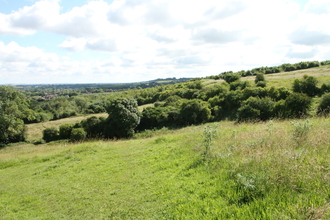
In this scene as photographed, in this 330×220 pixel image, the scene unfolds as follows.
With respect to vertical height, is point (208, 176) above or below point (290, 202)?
below

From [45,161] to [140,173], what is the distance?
949cm

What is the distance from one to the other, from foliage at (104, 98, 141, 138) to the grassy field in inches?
963

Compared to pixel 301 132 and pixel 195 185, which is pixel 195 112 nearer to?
pixel 301 132

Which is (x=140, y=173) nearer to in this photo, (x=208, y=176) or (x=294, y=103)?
(x=208, y=176)

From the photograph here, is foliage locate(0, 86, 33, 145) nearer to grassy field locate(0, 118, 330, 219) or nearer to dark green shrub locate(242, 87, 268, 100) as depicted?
grassy field locate(0, 118, 330, 219)

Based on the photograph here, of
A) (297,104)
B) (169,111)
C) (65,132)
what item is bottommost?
(65,132)

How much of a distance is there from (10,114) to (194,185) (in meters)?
44.5

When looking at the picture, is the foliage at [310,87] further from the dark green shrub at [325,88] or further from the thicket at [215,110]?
the dark green shrub at [325,88]

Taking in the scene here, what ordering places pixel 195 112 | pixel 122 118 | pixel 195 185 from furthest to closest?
pixel 195 112 < pixel 122 118 < pixel 195 185

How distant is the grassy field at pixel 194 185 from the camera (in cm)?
421

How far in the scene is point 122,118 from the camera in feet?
114

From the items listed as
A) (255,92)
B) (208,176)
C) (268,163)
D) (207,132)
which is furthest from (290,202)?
(255,92)

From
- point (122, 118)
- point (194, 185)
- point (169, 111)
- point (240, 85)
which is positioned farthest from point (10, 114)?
point (240, 85)

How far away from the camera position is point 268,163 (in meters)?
5.60
